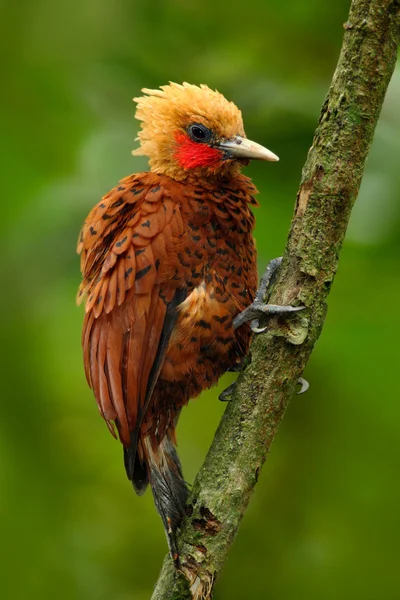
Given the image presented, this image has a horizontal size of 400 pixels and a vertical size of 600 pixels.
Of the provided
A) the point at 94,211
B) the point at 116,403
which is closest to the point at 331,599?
the point at 116,403

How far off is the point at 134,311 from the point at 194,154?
0.67m

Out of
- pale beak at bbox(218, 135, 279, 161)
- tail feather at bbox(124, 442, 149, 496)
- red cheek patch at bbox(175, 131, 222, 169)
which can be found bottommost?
tail feather at bbox(124, 442, 149, 496)

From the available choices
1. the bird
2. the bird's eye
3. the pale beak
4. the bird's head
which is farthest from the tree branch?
the bird's eye

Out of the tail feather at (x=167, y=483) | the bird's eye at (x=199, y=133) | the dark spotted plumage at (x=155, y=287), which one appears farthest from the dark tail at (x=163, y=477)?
the bird's eye at (x=199, y=133)

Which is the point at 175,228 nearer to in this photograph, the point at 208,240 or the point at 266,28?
the point at 208,240

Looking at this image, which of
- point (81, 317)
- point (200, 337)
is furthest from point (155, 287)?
point (81, 317)

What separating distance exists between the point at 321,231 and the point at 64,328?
1321 mm

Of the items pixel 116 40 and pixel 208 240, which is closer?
pixel 208 240

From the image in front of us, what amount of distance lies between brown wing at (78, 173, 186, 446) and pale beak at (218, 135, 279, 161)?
0.30 m

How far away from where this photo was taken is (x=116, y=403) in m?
2.94

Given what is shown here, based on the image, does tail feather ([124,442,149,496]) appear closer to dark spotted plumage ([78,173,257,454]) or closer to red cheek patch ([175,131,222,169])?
dark spotted plumage ([78,173,257,454])

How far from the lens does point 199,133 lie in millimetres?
3223

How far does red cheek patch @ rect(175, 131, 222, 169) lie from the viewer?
10.4 feet

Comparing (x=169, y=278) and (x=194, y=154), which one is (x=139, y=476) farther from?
(x=194, y=154)
